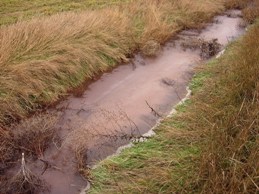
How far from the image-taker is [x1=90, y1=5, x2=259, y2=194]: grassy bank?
3.79 meters

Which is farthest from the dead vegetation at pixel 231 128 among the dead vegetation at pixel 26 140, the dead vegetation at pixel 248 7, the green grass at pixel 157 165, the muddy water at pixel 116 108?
the dead vegetation at pixel 248 7

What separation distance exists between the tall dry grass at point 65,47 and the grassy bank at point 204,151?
2.24 meters

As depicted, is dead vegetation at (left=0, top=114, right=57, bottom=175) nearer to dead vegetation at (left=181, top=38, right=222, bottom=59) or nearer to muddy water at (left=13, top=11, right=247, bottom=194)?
muddy water at (left=13, top=11, right=247, bottom=194)

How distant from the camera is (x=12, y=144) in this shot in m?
5.38

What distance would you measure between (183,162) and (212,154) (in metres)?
0.58

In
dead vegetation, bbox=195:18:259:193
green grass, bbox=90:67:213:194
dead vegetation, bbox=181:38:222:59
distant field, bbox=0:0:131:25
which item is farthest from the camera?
distant field, bbox=0:0:131:25

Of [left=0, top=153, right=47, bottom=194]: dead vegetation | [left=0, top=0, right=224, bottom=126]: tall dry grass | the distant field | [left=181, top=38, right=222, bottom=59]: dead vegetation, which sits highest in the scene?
the distant field

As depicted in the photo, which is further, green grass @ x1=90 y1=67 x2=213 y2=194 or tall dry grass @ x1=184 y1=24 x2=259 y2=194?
green grass @ x1=90 y1=67 x2=213 y2=194

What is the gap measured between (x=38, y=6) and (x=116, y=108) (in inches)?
240

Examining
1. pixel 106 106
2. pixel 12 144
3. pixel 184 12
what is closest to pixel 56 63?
pixel 106 106

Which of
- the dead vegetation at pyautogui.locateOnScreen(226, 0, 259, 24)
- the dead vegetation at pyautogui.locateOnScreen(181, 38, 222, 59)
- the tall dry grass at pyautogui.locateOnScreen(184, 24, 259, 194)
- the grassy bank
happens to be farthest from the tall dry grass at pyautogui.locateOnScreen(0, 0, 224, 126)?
the tall dry grass at pyautogui.locateOnScreen(184, 24, 259, 194)

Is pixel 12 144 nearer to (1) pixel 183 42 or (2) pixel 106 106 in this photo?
(2) pixel 106 106

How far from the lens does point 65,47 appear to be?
7.86 m

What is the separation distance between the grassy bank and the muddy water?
0.46 m
